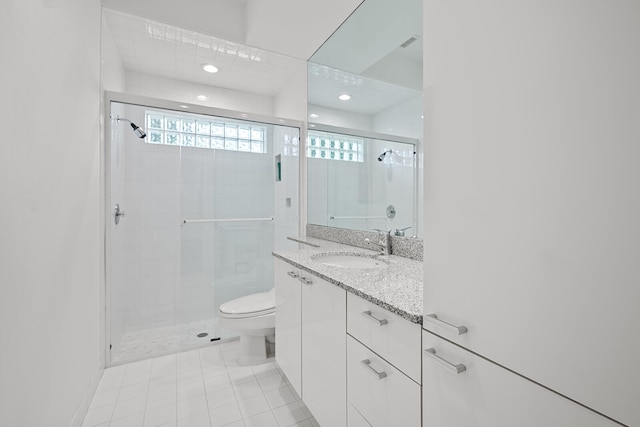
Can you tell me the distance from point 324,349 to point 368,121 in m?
1.47

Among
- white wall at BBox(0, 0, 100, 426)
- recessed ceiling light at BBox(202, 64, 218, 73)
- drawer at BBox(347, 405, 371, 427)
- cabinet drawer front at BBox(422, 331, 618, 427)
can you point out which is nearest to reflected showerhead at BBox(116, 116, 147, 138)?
white wall at BBox(0, 0, 100, 426)

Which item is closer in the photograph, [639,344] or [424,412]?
[639,344]

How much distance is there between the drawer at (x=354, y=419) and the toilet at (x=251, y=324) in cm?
107

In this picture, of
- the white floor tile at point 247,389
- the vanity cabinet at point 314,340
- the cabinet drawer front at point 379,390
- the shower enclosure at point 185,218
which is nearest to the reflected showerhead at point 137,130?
the shower enclosure at point 185,218

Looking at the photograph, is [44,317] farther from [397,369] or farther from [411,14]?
[411,14]

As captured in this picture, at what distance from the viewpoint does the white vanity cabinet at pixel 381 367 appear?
0.79m

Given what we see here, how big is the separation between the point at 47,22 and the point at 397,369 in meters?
1.75

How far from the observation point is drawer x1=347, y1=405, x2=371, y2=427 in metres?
0.99

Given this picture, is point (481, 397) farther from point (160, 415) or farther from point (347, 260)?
point (160, 415)

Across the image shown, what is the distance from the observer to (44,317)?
1.08m

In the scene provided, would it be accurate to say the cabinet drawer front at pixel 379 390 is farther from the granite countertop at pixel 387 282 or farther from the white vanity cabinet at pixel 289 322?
the white vanity cabinet at pixel 289 322

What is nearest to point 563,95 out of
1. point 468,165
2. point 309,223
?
point 468,165

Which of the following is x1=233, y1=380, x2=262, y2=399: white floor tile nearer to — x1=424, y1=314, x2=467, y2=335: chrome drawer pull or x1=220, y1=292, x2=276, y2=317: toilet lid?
x1=220, y1=292, x2=276, y2=317: toilet lid

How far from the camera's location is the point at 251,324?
199 centimetres
